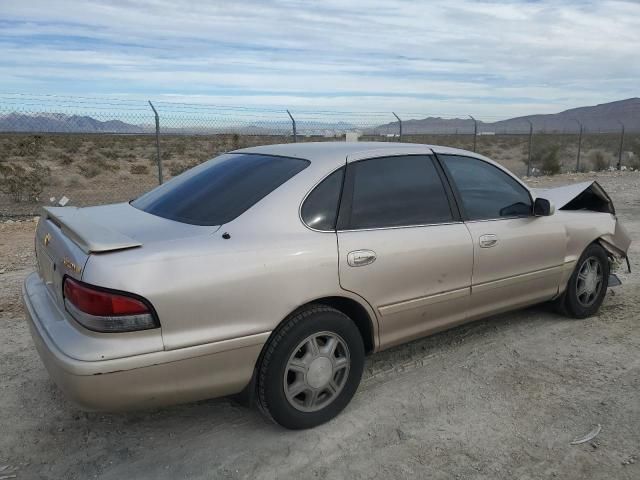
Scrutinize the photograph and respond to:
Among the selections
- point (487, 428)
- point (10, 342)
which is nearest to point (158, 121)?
point (10, 342)

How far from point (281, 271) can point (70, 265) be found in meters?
1.02

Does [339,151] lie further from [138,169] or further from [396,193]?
[138,169]

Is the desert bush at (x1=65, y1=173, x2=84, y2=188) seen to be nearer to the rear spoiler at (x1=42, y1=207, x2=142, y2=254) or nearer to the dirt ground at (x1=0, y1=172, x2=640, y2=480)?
the dirt ground at (x1=0, y1=172, x2=640, y2=480)

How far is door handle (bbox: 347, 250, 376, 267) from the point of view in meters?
3.19

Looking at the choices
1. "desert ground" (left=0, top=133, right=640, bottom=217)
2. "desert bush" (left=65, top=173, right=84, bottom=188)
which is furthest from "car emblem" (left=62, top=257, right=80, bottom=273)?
"desert bush" (left=65, top=173, right=84, bottom=188)

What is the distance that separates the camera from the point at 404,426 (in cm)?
323

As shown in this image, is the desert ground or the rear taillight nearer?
the rear taillight

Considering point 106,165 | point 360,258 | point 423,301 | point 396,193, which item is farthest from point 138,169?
point 360,258

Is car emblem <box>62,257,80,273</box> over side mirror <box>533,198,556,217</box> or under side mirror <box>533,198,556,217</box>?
under

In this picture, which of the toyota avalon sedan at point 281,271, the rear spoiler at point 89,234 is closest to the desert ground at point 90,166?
the toyota avalon sedan at point 281,271

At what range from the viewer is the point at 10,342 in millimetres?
4387

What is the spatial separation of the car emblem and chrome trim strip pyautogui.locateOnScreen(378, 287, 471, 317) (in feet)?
5.50

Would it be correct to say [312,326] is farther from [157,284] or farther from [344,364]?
[157,284]

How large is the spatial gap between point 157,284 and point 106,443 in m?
1.13
